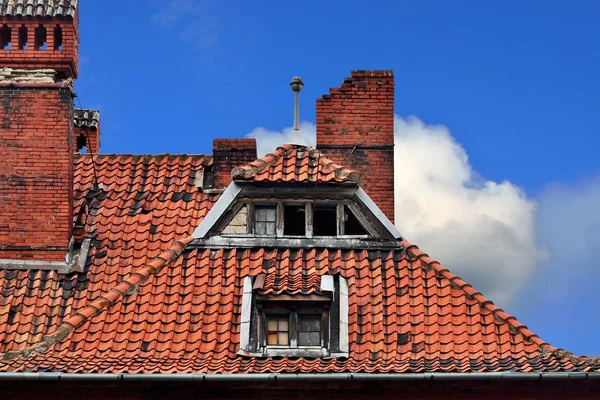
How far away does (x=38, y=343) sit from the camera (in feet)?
51.2

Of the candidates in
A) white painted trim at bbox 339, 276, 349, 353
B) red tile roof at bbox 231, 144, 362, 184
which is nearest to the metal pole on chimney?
red tile roof at bbox 231, 144, 362, 184

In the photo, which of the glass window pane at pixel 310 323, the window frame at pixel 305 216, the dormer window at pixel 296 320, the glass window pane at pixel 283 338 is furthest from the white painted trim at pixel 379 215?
the glass window pane at pixel 283 338

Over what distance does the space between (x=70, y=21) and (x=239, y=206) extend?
12.9ft

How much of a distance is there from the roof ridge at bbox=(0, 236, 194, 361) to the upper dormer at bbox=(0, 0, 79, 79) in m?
3.39

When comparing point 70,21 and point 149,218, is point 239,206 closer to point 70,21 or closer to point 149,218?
point 149,218

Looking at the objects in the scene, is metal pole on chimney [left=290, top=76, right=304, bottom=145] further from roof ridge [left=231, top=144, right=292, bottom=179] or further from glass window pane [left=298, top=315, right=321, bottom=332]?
glass window pane [left=298, top=315, right=321, bottom=332]

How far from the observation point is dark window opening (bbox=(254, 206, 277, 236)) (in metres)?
17.4

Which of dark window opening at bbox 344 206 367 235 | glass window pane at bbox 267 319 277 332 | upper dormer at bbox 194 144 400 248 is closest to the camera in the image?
glass window pane at bbox 267 319 277 332

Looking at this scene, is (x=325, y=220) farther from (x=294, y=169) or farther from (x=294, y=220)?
(x=294, y=169)

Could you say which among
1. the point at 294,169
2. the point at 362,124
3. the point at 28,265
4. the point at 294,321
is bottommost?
the point at 294,321

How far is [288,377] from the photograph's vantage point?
14891 mm

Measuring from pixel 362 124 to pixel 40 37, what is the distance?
5.22 meters

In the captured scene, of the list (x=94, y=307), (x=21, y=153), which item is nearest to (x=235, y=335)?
(x=94, y=307)

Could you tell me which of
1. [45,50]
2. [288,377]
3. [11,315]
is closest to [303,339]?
[288,377]
